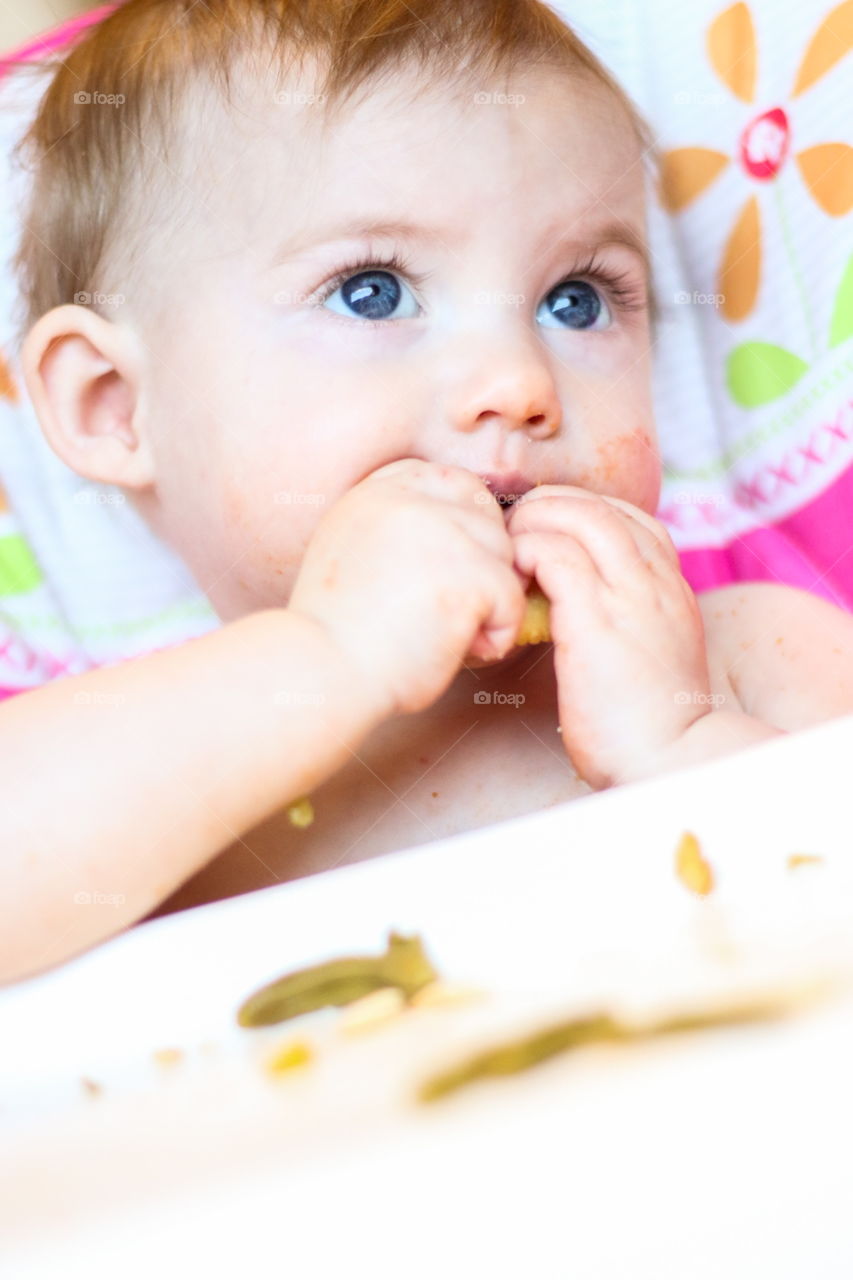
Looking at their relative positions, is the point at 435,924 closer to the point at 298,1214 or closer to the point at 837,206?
the point at 298,1214

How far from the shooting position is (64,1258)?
0.36m

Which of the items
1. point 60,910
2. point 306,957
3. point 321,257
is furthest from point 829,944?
point 321,257

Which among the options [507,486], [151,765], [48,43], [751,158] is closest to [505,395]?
[507,486]

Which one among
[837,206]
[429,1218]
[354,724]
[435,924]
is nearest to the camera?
[429,1218]

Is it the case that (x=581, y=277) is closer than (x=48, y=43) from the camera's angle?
Yes

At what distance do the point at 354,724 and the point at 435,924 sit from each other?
166mm

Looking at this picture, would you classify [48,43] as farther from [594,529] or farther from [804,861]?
[804,861]

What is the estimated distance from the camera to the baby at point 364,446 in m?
0.62

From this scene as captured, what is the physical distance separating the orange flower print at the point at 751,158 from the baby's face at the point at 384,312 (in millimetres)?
292

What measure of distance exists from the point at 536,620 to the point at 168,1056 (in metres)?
0.36

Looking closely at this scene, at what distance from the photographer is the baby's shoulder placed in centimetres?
89

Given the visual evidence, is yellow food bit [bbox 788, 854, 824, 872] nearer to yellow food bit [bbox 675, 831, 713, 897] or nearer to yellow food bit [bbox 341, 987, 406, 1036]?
yellow food bit [bbox 675, 831, 713, 897]

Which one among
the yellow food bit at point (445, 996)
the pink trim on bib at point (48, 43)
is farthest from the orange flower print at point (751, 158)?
the yellow food bit at point (445, 996)

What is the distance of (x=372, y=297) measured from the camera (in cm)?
81
